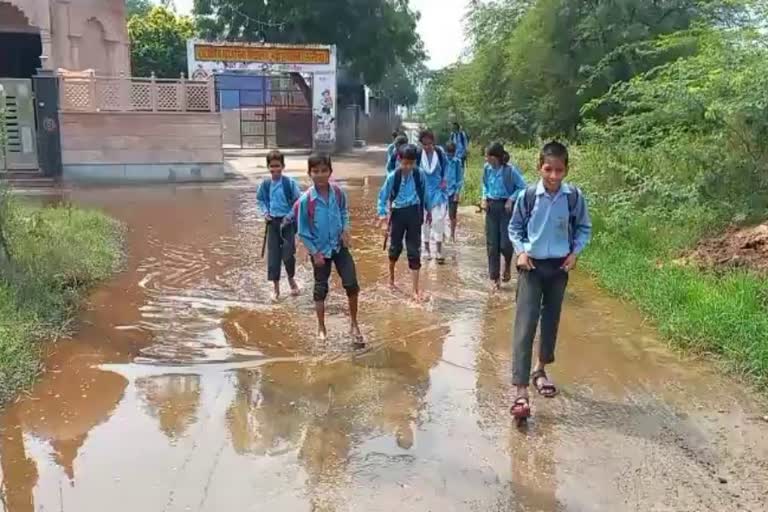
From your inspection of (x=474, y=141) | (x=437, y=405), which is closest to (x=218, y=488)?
(x=437, y=405)

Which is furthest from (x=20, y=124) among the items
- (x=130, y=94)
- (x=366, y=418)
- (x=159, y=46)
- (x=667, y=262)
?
(x=159, y=46)

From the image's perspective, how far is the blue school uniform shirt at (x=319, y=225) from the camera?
595cm

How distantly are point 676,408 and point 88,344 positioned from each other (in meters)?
4.28

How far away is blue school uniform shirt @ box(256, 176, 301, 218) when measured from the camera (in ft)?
25.1

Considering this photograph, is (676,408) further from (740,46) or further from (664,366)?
(740,46)

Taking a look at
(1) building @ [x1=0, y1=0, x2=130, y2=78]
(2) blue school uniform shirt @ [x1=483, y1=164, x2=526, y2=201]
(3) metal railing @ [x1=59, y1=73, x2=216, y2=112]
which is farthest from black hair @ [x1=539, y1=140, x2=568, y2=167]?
(1) building @ [x1=0, y1=0, x2=130, y2=78]

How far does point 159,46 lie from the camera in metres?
39.9

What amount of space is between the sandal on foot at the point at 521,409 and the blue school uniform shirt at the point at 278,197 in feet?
12.0

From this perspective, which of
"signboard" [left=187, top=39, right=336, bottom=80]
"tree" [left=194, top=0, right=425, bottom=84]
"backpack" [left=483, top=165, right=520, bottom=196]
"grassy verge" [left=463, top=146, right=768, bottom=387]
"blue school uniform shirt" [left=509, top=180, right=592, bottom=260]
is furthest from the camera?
"tree" [left=194, top=0, right=425, bottom=84]

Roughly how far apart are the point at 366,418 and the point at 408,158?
3.40m

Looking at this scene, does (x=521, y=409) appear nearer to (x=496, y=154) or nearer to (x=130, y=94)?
(x=496, y=154)

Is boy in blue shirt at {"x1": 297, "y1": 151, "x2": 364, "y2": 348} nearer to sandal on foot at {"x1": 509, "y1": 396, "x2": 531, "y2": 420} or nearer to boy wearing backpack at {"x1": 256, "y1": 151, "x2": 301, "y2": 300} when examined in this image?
boy wearing backpack at {"x1": 256, "y1": 151, "x2": 301, "y2": 300}

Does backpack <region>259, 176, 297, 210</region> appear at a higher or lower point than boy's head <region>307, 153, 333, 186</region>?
lower

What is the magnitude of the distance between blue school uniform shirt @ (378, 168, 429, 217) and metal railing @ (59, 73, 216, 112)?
40.7 ft
